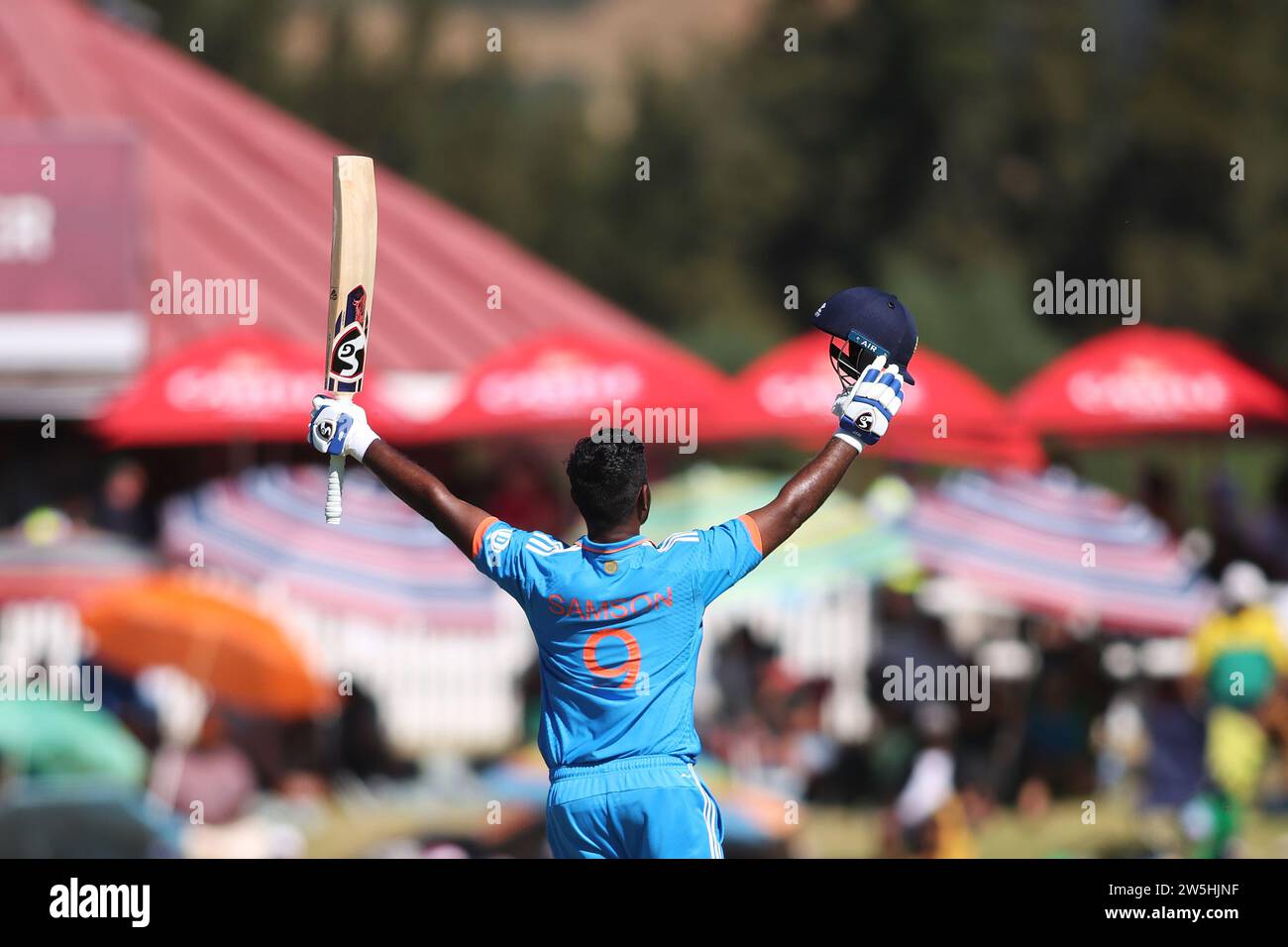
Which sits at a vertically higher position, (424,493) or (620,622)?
(424,493)

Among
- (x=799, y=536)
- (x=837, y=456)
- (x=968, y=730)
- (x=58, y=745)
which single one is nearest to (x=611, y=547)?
(x=837, y=456)

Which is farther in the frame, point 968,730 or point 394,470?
point 968,730

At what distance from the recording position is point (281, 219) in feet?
65.3

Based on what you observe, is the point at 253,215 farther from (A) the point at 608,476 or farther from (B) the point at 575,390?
(A) the point at 608,476

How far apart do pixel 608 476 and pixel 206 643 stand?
5.84 m

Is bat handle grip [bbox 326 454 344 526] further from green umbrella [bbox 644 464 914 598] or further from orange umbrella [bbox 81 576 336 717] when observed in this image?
green umbrella [bbox 644 464 914 598]

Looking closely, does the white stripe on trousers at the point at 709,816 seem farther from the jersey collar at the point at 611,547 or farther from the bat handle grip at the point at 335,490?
the bat handle grip at the point at 335,490

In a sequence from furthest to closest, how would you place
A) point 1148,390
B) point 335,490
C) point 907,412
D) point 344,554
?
point 1148,390
point 907,412
point 344,554
point 335,490

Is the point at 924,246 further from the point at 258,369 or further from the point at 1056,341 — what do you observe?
the point at 258,369

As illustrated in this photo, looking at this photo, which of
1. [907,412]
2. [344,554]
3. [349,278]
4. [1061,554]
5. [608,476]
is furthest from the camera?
[907,412]

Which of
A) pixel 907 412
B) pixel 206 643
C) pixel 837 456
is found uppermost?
pixel 907 412

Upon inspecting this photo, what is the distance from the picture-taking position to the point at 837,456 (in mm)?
5266

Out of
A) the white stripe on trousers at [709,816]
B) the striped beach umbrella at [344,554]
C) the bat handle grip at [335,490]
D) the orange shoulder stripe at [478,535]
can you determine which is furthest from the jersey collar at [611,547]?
the striped beach umbrella at [344,554]

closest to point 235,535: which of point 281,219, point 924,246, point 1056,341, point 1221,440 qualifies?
point 1221,440
